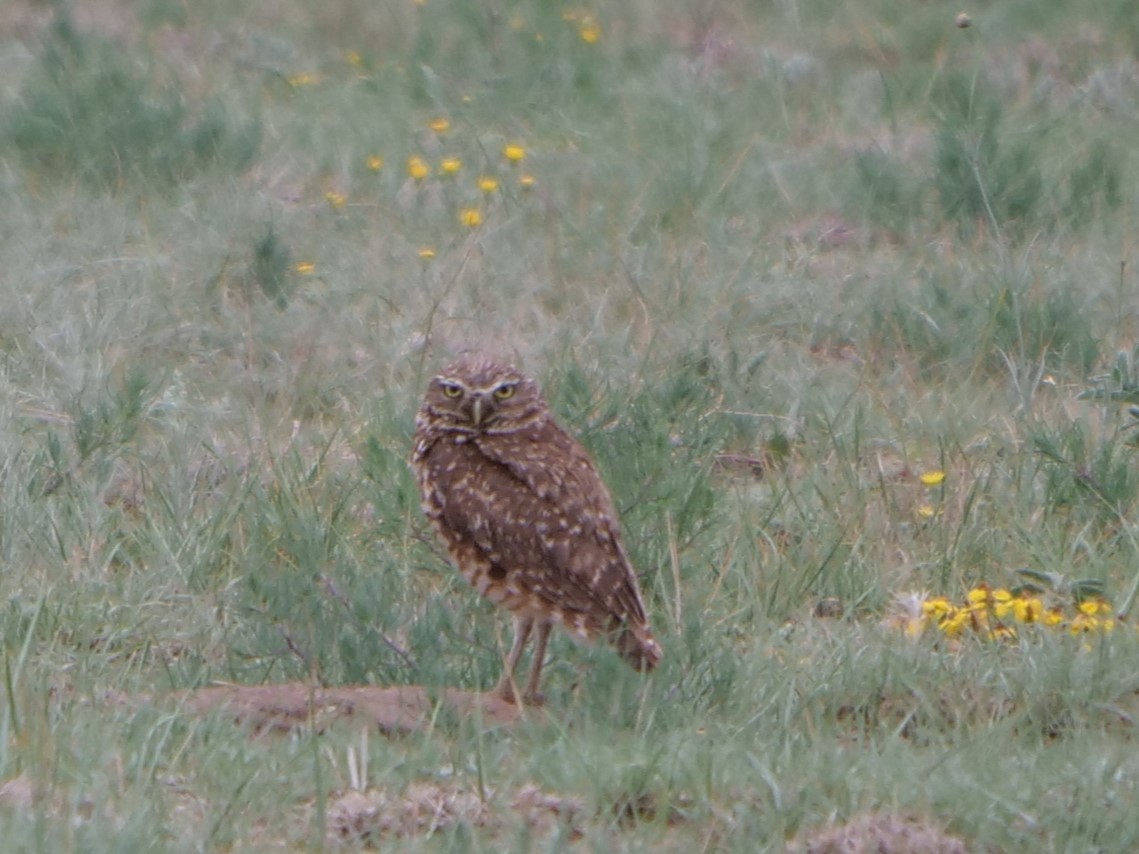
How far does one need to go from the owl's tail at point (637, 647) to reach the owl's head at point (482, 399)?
0.77m

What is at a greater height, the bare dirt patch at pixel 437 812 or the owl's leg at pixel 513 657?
the bare dirt patch at pixel 437 812

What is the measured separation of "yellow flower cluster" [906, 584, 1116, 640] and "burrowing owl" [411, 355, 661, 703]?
803 millimetres

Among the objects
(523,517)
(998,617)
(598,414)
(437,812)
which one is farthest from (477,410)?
(437,812)

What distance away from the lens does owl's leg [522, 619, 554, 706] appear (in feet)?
14.9

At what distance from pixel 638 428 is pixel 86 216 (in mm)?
3192

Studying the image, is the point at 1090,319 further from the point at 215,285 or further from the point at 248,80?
the point at 248,80

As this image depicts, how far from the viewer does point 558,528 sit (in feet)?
15.6

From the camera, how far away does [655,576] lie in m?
5.28

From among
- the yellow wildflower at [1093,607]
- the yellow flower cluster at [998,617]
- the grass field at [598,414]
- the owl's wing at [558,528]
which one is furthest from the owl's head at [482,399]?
the yellow wildflower at [1093,607]

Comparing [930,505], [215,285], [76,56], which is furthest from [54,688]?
[76,56]

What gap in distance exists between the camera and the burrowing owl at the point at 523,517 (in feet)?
15.2

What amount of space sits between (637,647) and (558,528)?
14.7 inches

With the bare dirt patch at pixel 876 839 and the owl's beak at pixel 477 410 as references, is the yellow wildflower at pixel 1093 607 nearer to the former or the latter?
the bare dirt patch at pixel 876 839

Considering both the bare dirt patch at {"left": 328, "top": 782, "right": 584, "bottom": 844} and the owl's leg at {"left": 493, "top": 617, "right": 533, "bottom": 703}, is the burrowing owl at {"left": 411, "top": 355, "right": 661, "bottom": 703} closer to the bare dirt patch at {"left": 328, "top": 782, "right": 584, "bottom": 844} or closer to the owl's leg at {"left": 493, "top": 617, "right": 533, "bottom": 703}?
the owl's leg at {"left": 493, "top": 617, "right": 533, "bottom": 703}
